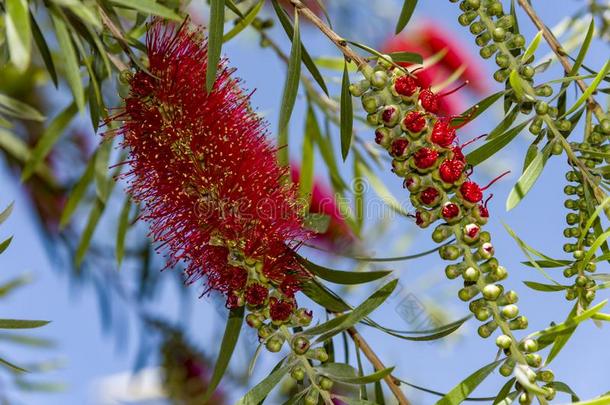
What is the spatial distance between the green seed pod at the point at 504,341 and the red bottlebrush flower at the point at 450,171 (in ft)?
0.46

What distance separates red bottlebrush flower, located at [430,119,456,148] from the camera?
759 millimetres

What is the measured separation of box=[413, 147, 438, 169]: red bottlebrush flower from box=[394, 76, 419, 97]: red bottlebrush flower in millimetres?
53

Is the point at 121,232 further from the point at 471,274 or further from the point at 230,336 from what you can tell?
the point at 471,274

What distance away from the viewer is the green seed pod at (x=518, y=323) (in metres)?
0.73

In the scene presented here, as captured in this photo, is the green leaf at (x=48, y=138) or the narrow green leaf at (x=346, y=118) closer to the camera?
the narrow green leaf at (x=346, y=118)

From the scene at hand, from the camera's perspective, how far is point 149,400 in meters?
1.37

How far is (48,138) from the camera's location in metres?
1.22

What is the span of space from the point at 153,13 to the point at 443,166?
0.30m

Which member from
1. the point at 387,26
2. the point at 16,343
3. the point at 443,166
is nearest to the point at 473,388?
the point at 443,166

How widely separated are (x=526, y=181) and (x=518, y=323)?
14 centimetres

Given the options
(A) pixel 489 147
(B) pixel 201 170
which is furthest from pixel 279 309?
→ (A) pixel 489 147

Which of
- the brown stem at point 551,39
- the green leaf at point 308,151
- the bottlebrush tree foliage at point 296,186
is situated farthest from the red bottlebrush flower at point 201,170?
the green leaf at point 308,151

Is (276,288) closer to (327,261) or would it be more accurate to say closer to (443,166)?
(443,166)

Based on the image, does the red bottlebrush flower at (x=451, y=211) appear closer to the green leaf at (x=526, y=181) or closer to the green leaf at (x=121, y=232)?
the green leaf at (x=526, y=181)
